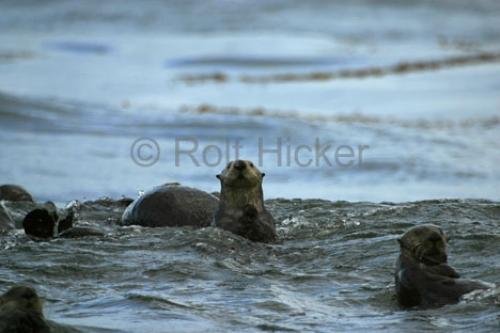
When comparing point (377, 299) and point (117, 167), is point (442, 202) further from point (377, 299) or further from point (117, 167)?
point (117, 167)

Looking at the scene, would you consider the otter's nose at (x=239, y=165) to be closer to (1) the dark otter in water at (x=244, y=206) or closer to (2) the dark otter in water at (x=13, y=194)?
(1) the dark otter in water at (x=244, y=206)

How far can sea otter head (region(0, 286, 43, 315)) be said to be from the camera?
6.30 meters

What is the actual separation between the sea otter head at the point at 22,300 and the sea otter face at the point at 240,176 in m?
2.95

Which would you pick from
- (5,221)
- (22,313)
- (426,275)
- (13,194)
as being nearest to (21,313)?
(22,313)

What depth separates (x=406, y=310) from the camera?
7.21m

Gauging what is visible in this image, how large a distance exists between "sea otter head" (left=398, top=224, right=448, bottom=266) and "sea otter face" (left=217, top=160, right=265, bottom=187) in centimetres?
205

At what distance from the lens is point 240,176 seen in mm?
9070

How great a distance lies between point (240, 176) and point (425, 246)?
7.12 ft

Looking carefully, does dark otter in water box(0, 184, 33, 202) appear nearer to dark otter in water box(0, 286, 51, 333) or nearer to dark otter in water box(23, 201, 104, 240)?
dark otter in water box(23, 201, 104, 240)

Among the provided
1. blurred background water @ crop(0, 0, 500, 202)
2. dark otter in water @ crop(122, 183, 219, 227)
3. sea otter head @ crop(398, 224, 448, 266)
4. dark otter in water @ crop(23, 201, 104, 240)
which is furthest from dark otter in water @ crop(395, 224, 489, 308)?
blurred background water @ crop(0, 0, 500, 202)

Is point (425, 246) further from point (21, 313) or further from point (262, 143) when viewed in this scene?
point (262, 143)

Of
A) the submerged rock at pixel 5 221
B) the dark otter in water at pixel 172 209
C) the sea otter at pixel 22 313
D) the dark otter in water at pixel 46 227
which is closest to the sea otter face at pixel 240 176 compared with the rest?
the dark otter in water at pixel 172 209

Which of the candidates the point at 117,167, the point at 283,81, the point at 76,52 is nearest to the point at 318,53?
the point at 283,81

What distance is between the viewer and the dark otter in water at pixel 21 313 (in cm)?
621
